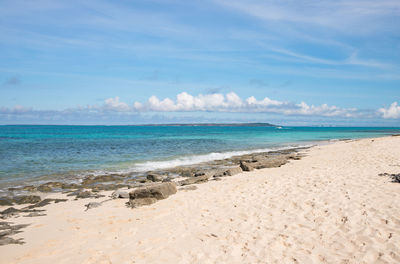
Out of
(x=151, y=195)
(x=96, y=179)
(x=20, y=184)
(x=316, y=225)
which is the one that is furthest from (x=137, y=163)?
(x=316, y=225)

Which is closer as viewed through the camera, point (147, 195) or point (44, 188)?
point (147, 195)

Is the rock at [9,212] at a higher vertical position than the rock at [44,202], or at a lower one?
higher

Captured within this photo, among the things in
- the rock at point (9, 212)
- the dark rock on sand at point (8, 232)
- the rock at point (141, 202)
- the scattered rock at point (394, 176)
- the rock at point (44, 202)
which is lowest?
the rock at point (44, 202)

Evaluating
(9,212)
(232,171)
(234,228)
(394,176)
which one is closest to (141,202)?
(234,228)

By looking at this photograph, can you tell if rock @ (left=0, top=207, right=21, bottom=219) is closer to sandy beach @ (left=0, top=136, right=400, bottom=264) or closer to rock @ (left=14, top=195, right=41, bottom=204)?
sandy beach @ (left=0, top=136, right=400, bottom=264)

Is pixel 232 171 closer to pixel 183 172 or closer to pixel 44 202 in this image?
pixel 183 172

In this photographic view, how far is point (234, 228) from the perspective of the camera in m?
7.67

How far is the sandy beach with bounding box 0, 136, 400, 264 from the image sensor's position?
6215 mm

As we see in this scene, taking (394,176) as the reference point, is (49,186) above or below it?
below

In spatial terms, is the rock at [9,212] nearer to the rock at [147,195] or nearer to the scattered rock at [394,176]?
the rock at [147,195]

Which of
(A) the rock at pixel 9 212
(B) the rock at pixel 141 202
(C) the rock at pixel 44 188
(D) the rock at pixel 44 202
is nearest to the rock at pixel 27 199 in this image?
(D) the rock at pixel 44 202

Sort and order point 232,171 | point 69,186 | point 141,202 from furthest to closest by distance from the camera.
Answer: point 232,171, point 69,186, point 141,202

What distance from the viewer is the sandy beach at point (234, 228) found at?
621 centimetres

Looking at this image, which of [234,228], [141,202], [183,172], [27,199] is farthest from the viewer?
[183,172]
